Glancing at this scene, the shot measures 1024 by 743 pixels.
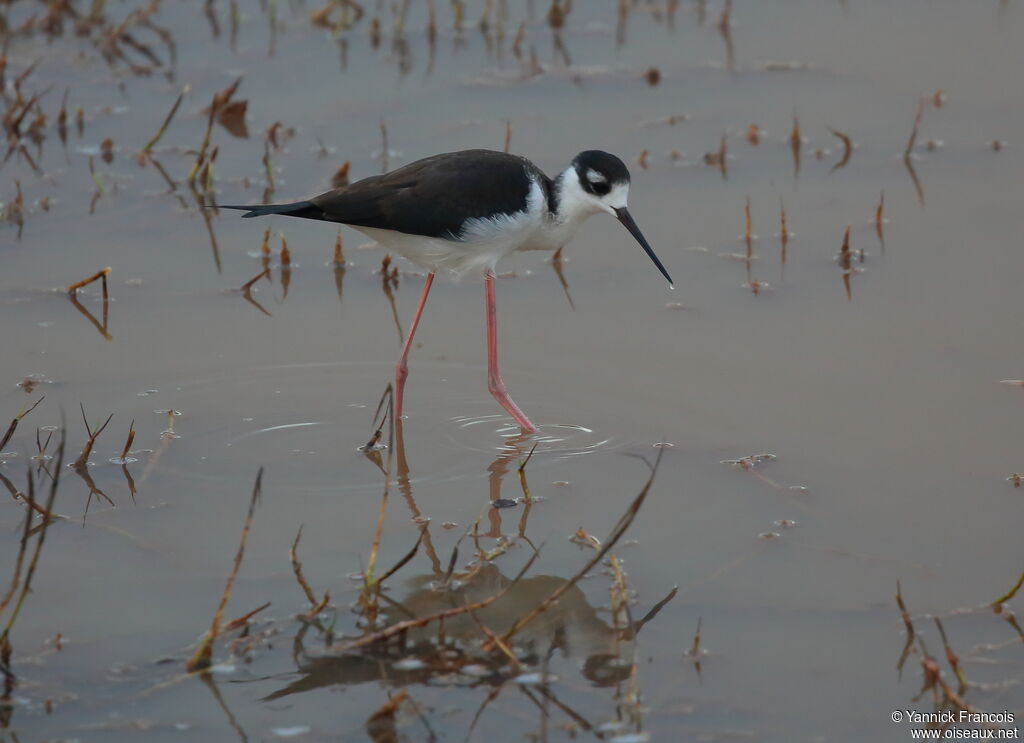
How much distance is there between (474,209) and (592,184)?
471 millimetres

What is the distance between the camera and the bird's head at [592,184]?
5.28 metres

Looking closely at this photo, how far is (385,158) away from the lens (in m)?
7.16

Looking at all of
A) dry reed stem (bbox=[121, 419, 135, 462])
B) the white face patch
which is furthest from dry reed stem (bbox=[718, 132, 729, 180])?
dry reed stem (bbox=[121, 419, 135, 462])

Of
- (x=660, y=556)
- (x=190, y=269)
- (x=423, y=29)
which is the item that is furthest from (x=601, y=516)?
(x=423, y=29)

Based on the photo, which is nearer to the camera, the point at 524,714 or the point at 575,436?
the point at 524,714

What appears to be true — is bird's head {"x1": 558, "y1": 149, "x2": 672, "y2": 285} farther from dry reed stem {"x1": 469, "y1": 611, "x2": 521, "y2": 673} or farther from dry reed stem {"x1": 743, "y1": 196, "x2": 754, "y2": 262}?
dry reed stem {"x1": 469, "y1": 611, "x2": 521, "y2": 673}

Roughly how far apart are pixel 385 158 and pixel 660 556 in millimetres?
3508

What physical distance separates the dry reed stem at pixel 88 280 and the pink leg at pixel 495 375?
1531 mm

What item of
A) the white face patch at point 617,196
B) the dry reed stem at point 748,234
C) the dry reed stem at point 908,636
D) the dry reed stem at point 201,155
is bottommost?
the dry reed stem at point 908,636

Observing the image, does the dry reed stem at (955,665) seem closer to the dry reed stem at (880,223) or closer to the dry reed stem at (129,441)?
the dry reed stem at (129,441)

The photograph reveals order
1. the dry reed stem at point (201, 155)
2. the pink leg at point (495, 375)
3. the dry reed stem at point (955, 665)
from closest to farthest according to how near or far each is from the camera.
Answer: the dry reed stem at point (955, 665) → the pink leg at point (495, 375) → the dry reed stem at point (201, 155)

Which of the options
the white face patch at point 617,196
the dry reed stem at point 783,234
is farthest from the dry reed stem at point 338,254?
the dry reed stem at point 783,234

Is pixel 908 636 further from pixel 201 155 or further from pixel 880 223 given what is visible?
pixel 201 155

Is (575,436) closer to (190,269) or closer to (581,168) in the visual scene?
(581,168)
